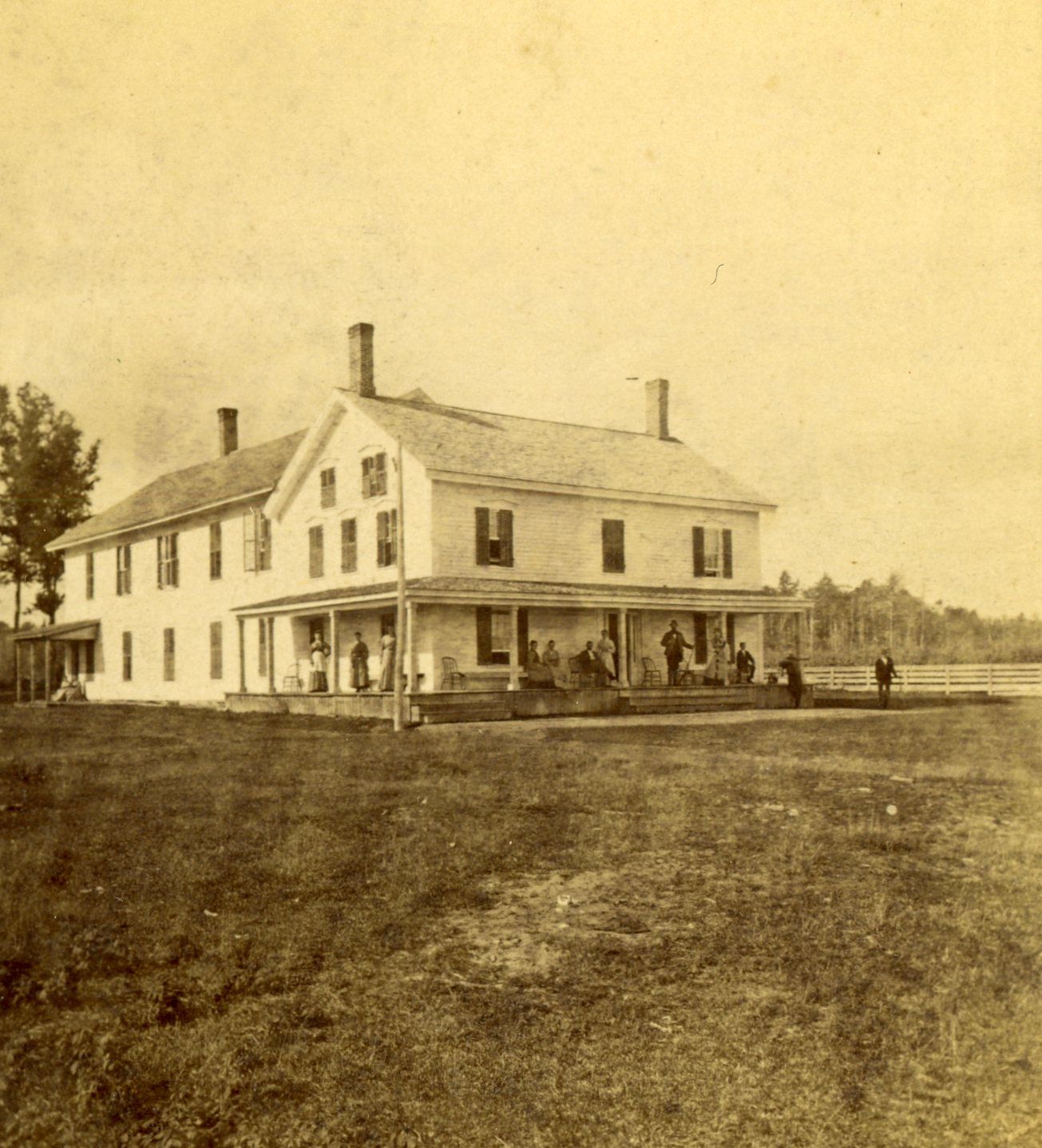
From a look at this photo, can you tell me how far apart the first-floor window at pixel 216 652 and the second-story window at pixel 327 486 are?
5243 millimetres

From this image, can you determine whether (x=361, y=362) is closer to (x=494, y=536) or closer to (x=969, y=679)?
(x=494, y=536)

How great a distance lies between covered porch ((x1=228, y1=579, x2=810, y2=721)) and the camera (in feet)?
69.5

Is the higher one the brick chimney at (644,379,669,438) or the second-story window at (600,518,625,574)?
the brick chimney at (644,379,669,438)

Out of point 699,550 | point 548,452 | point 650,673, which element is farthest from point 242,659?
point 699,550

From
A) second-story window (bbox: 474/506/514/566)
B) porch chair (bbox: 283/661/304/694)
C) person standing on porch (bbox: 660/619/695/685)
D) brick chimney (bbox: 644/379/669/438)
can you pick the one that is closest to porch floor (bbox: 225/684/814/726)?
person standing on porch (bbox: 660/619/695/685)

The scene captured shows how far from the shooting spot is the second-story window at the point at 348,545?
82.4 ft

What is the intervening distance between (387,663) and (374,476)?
14.6 feet

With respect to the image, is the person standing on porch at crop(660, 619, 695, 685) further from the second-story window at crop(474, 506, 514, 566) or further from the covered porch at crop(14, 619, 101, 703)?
the covered porch at crop(14, 619, 101, 703)

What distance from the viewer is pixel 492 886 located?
277 inches

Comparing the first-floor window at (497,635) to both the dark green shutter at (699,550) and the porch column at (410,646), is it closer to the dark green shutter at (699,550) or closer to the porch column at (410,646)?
the porch column at (410,646)

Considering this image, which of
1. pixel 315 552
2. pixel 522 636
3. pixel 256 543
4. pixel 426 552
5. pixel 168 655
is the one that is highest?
pixel 256 543

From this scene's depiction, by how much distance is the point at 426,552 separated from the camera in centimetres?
2319

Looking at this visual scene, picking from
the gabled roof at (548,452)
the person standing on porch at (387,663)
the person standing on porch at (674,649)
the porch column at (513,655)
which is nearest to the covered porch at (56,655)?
the person standing on porch at (387,663)

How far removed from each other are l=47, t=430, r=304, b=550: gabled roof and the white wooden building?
102 millimetres
